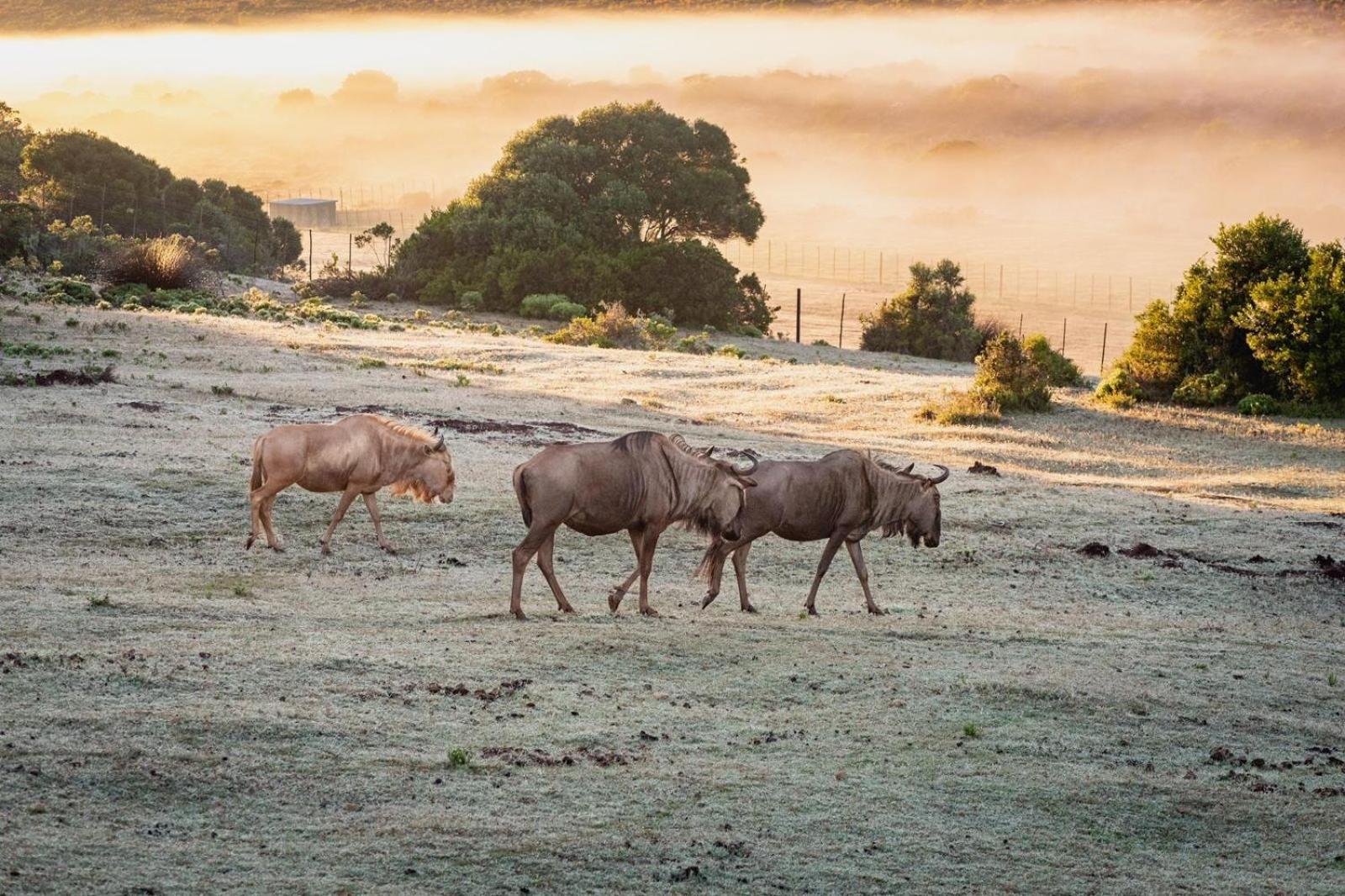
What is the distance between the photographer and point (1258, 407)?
3641 cm

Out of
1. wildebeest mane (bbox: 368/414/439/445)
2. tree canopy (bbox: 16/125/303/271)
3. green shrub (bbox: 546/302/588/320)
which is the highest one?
tree canopy (bbox: 16/125/303/271)

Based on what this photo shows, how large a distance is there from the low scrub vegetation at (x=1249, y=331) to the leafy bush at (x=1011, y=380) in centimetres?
217

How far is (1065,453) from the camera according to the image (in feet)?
102

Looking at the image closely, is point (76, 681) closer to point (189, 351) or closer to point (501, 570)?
point (501, 570)

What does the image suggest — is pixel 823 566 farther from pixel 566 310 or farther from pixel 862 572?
pixel 566 310

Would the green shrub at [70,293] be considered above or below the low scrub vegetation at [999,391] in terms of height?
above

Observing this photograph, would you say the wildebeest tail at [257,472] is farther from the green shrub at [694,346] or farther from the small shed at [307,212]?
the small shed at [307,212]

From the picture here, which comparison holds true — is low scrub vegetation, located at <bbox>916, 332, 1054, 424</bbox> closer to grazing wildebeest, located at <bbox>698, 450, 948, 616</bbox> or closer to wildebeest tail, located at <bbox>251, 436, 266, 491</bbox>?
grazing wildebeest, located at <bbox>698, 450, 948, 616</bbox>

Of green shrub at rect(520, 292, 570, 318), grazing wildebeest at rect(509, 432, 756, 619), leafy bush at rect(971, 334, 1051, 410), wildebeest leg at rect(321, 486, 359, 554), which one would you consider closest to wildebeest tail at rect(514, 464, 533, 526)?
grazing wildebeest at rect(509, 432, 756, 619)

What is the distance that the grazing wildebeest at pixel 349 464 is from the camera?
17.2m

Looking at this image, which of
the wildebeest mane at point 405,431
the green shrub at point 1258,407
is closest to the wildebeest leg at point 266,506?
the wildebeest mane at point 405,431

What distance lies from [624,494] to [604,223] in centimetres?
5912

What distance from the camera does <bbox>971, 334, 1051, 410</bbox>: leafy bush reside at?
3606 cm

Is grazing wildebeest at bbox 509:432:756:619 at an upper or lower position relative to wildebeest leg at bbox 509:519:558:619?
upper
